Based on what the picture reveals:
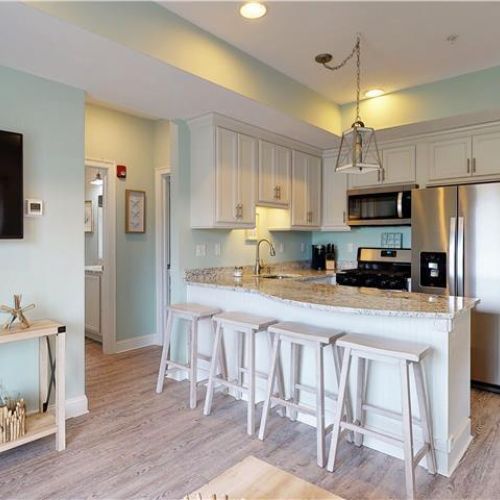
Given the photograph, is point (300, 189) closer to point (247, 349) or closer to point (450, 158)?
point (450, 158)

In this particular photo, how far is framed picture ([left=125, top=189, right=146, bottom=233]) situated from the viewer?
4.42m

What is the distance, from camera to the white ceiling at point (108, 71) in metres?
2.00

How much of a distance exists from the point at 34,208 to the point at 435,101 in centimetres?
344

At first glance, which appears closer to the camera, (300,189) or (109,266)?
(109,266)

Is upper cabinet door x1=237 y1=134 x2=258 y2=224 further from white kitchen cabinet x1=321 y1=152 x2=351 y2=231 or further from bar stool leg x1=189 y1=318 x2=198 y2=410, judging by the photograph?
white kitchen cabinet x1=321 y1=152 x2=351 y2=231

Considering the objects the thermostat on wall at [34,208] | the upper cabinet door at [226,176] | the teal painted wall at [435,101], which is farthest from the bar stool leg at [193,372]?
the teal painted wall at [435,101]

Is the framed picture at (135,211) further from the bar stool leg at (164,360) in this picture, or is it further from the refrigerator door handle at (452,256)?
the refrigerator door handle at (452,256)

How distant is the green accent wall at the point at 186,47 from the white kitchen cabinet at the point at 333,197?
3.92ft

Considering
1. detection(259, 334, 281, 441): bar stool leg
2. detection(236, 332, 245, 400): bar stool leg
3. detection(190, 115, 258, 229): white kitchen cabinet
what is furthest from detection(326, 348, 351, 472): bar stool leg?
detection(190, 115, 258, 229): white kitchen cabinet

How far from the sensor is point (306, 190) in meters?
4.54

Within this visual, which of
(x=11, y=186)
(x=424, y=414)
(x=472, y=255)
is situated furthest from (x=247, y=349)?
(x=472, y=255)

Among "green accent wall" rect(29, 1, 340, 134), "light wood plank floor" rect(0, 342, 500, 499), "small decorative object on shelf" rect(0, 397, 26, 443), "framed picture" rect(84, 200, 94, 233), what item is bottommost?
Answer: "light wood plank floor" rect(0, 342, 500, 499)

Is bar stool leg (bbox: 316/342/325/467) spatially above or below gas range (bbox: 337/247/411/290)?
below

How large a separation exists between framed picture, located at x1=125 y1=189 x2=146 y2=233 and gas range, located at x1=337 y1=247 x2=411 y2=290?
2397 mm
